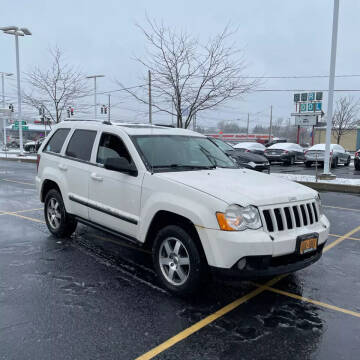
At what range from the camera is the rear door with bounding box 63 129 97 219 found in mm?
5270

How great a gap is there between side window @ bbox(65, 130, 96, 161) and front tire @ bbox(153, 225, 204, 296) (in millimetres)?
1934

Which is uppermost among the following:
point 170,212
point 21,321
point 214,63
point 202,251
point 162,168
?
point 214,63

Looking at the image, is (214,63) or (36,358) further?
(214,63)

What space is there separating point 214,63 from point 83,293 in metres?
13.6

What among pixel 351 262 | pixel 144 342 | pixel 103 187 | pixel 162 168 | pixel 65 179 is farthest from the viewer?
pixel 65 179

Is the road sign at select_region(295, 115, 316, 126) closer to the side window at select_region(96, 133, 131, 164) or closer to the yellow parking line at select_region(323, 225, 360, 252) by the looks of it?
the yellow parking line at select_region(323, 225, 360, 252)

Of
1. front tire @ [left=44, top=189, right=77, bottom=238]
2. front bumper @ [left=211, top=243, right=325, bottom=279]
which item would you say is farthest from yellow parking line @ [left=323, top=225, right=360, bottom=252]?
front tire @ [left=44, top=189, right=77, bottom=238]

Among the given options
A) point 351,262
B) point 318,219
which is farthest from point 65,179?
point 351,262

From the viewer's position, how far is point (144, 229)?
13.9ft

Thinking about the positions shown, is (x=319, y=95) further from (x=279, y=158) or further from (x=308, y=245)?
(x=308, y=245)

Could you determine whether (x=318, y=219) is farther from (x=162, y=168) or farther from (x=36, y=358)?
(x=36, y=358)

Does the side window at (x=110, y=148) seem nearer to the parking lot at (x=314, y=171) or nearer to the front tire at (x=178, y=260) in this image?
the front tire at (x=178, y=260)

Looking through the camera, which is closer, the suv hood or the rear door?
the suv hood

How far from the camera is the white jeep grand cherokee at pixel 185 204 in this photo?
3.53m
